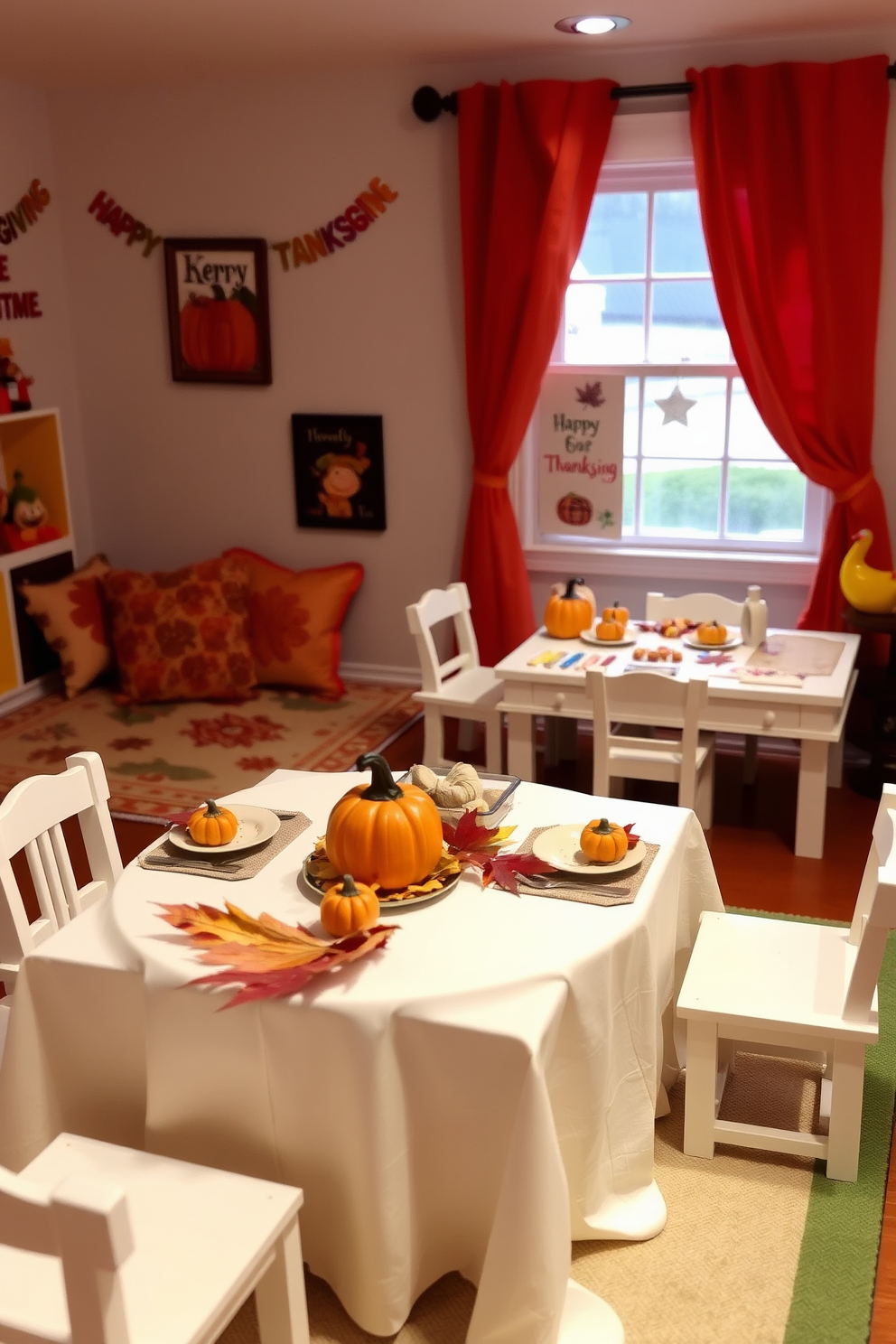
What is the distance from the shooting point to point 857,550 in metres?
4.03

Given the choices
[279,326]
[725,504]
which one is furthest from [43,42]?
[725,504]

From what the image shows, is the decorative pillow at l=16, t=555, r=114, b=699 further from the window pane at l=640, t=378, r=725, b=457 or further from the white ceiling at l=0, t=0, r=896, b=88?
the window pane at l=640, t=378, r=725, b=457

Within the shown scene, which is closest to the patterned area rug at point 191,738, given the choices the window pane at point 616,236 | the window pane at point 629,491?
the window pane at point 629,491

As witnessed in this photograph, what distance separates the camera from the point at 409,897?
2.08m

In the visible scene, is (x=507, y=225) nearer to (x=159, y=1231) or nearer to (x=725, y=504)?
(x=725, y=504)

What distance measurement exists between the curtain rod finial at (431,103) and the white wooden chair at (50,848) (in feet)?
10.1

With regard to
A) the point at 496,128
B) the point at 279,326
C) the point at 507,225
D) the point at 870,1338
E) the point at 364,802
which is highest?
the point at 496,128

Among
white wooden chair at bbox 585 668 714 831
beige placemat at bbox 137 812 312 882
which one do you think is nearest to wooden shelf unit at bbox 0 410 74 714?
white wooden chair at bbox 585 668 714 831

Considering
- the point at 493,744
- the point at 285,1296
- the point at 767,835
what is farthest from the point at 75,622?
the point at 285,1296

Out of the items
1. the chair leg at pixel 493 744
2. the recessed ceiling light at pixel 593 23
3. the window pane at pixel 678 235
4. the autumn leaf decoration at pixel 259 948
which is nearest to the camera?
the autumn leaf decoration at pixel 259 948

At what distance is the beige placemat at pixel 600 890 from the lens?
6.87 ft

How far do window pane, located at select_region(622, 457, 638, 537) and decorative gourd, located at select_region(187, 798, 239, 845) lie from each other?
9.39 ft

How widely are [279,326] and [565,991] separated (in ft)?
12.5

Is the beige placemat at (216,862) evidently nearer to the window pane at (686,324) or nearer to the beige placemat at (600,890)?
the beige placemat at (600,890)
